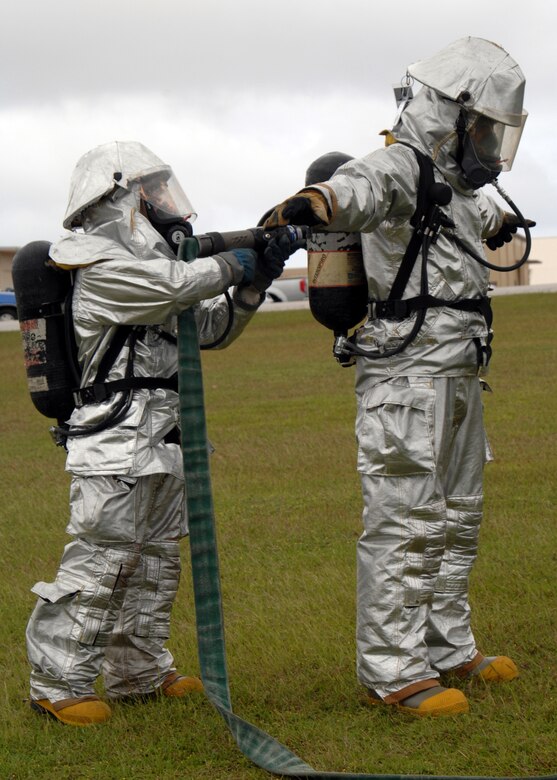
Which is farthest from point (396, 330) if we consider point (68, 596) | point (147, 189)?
point (68, 596)

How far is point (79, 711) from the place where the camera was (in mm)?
4527

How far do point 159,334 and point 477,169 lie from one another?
1.46m

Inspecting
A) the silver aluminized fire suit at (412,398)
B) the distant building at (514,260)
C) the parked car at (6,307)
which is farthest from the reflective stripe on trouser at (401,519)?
the distant building at (514,260)

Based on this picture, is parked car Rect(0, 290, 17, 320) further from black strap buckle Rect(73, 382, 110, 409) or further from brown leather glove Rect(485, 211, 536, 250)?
black strap buckle Rect(73, 382, 110, 409)

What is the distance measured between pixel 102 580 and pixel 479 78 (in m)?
2.48

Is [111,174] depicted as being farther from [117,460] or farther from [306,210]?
[117,460]

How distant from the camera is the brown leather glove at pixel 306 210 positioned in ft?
A: 13.0

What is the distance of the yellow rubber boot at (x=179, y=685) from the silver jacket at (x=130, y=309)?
3.08 ft

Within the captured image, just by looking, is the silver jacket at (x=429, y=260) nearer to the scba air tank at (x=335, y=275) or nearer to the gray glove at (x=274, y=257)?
the scba air tank at (x=335, y=275)


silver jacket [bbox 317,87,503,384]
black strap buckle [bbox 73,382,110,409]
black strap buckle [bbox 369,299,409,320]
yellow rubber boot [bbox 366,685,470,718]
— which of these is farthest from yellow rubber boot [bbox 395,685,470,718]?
black strap buckle [bbox 73,382,110,409]

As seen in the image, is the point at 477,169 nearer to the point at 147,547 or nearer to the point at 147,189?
the point at 147,189

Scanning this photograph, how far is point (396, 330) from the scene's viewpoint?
14.6 ft

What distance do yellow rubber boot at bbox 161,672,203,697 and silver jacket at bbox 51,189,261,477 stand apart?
3.08ft

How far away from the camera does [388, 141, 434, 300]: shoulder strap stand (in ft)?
14.4
